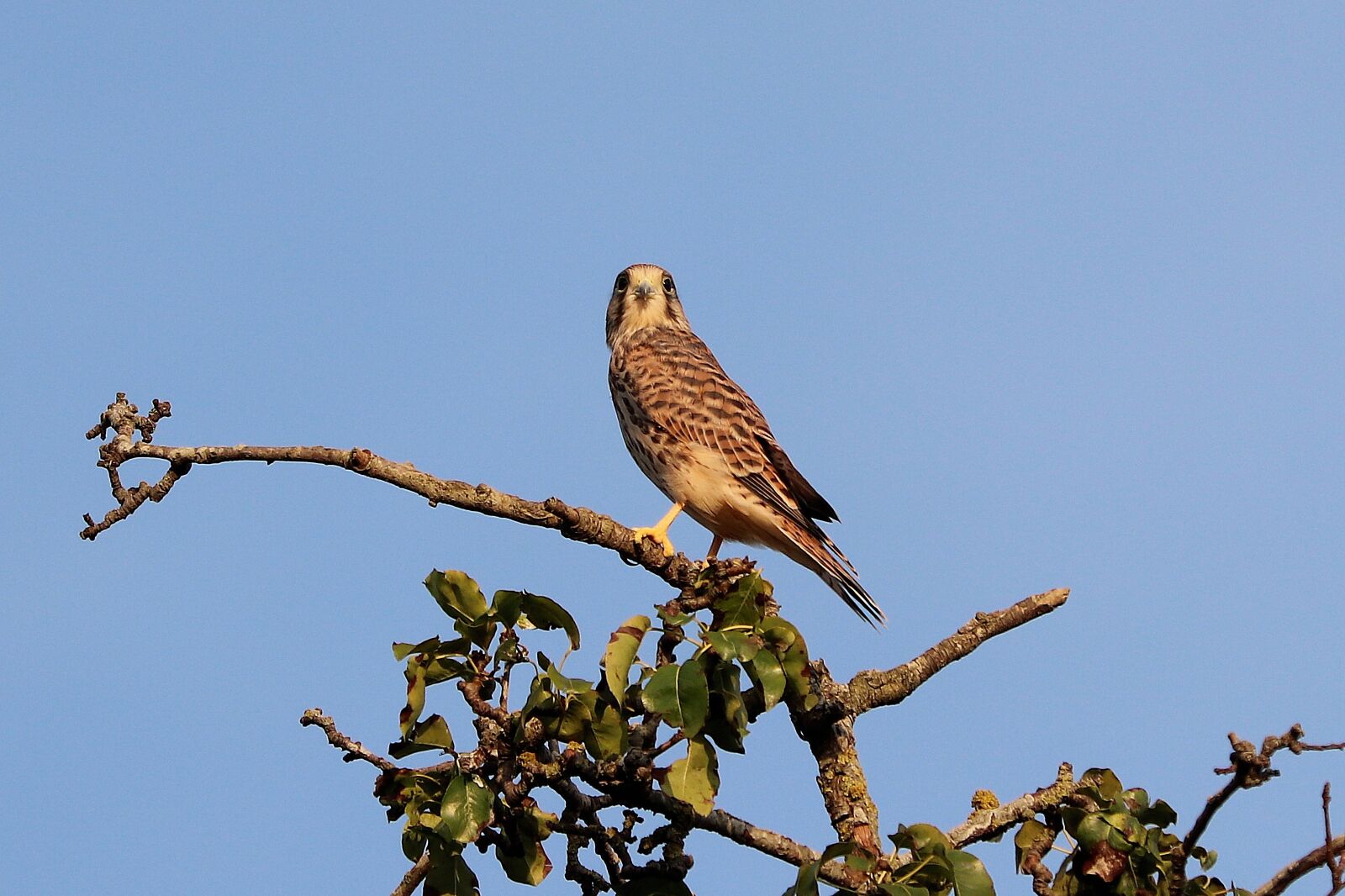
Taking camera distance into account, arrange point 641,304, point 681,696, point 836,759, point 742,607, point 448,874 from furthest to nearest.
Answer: point 641,304
point 836,759
point 742,607
point 448,874
point 681,696

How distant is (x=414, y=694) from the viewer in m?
3.01

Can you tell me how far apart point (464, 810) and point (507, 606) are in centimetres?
41

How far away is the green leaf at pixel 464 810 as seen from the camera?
2834 millimetres

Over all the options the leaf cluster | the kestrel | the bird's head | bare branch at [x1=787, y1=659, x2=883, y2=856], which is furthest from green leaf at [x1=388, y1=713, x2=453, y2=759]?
the bird's head

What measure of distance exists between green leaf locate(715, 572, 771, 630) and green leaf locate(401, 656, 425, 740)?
0.63 m

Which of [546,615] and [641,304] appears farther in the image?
[641,304]

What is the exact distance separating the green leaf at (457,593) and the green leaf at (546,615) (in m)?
0.09

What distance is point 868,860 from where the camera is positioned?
2898 millimetres

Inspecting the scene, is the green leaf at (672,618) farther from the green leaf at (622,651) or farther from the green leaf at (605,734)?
the green leaf at (605,734)

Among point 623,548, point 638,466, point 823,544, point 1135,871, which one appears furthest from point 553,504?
point 638,466

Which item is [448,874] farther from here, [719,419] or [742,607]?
[719,419]

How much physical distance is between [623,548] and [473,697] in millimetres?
1123

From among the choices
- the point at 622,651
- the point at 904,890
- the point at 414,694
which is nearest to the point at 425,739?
the point at 414,694

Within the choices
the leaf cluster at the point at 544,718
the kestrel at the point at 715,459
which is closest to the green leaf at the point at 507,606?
the leaf cluster at the point at 544,718
